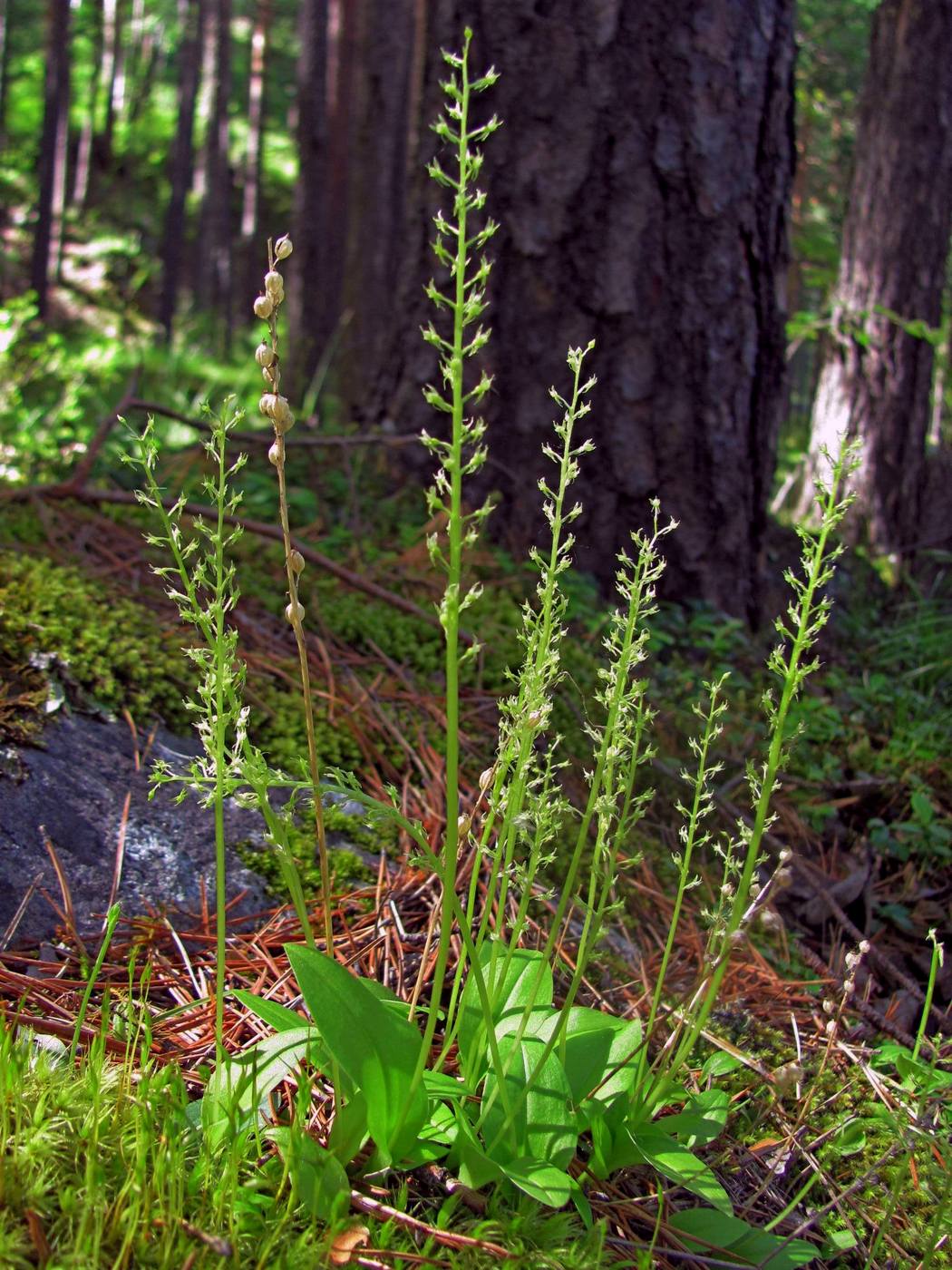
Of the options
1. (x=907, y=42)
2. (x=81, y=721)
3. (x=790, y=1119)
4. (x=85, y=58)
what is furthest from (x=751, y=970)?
(x=85, y=58)

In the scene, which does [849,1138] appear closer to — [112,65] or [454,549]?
[454,549]

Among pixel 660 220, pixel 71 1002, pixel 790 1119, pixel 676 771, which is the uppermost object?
pixel 660 220

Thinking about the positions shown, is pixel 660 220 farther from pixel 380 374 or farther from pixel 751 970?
pixel 751 970

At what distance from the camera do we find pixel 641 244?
3348mm

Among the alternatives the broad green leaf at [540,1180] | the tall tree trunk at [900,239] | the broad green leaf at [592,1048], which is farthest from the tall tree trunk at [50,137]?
the broad green leaf at [540,1180]

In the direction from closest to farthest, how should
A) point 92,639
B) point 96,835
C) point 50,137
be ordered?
1. point 96,835
2. point 92,639
3. point 50,137

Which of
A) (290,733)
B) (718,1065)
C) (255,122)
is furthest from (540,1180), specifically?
(255,122)

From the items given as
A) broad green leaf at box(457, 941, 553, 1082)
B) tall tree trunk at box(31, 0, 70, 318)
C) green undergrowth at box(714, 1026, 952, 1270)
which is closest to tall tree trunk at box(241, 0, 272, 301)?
tall tree trunk at box(31, 0, 70, 318)

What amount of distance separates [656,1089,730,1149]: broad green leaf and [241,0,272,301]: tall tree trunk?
2268 cm

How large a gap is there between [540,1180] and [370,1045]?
11.2 inches

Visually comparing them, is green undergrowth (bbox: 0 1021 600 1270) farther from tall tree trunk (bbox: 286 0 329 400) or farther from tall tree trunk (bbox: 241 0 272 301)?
tall tree trunk (bbox: 241 0 272 301)

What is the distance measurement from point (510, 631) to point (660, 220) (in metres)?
1.56

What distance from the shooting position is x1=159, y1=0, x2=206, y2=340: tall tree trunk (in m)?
18.2

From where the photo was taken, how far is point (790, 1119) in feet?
5.70
